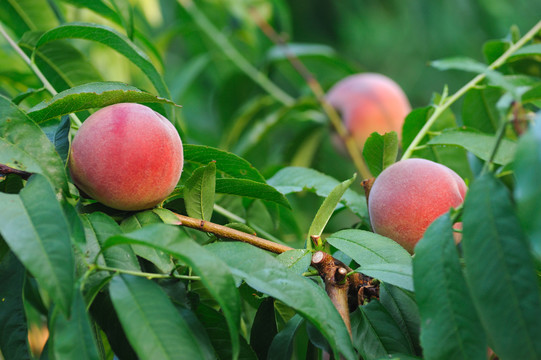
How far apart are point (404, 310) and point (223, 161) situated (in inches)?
9.5

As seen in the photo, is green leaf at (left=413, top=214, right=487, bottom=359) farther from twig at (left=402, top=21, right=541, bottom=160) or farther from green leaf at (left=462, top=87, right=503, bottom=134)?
green leaf at (left=462, top=87, right=503, bottom=134)

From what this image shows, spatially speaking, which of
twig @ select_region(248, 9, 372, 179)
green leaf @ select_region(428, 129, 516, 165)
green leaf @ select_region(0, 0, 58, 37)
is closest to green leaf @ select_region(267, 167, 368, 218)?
green leaf @ select_region(428, 129, 516, 165)

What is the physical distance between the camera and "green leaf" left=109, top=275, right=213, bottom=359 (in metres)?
0.33

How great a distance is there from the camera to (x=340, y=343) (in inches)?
14.6

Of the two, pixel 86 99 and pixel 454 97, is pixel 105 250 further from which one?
pixel 454 97

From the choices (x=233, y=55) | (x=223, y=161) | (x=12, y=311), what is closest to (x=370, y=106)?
(x=233, y=55)

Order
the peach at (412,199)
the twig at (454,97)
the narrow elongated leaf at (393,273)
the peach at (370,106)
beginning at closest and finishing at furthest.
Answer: the narrow elongated leaf at (393,273), the peach at (412,199), the twig at (454,97), the peach at (370,106)

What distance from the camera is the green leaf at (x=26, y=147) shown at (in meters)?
0.42

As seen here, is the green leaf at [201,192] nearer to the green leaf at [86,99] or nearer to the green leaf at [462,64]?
the green leaf at [86,99]

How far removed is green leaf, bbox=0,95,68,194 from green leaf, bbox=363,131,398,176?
13.1 inches

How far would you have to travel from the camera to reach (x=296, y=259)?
1.48 feet

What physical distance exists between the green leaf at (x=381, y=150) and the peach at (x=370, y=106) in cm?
56

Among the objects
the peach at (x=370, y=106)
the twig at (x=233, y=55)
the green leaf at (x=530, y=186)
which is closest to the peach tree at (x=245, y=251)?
the green leaf at (x=530, y=186)

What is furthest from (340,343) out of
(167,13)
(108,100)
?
(167,13)
